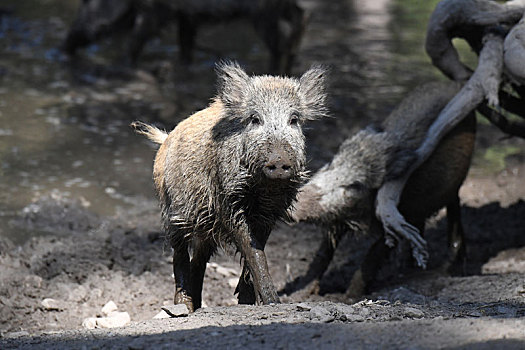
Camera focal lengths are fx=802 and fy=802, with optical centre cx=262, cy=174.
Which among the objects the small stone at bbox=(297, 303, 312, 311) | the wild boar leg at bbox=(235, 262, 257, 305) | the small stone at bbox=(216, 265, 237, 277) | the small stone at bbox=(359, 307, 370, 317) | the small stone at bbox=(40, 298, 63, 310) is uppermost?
the small stone at bbox=(359, 307, 370, 317)

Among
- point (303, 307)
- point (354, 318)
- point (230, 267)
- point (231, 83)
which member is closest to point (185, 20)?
point (230, 267)

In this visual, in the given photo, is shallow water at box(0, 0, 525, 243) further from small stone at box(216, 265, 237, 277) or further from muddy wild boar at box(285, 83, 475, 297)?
small stone at box(216, 265, 237, 277)

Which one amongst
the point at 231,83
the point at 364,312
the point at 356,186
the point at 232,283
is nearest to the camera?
the point at 364,312

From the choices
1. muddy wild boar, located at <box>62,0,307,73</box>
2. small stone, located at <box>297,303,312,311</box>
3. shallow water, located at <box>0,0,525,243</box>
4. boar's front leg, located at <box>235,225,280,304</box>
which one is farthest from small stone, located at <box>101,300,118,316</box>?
muddy wild boar, located at <box>62,0,307,73</box>

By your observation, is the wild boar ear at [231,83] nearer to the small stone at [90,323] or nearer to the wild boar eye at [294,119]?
the wild boar eye at [294,119]

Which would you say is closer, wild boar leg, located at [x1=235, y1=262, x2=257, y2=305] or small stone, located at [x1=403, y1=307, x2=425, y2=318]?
small stone, located at [x1=403, y1=307, x2=425, y2=318]

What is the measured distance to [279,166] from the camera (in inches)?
165

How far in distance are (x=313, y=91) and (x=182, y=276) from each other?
4.80 ft

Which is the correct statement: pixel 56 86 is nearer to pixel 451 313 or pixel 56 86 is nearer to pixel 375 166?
pixel 375 166

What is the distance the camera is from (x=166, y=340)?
367cm

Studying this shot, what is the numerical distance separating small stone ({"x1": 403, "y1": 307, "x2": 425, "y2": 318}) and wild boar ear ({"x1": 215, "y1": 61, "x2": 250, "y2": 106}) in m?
1.50

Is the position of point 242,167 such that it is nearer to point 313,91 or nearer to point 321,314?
point 313,91

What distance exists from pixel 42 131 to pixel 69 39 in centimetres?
356

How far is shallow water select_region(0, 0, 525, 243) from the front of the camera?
8039 millimetres
